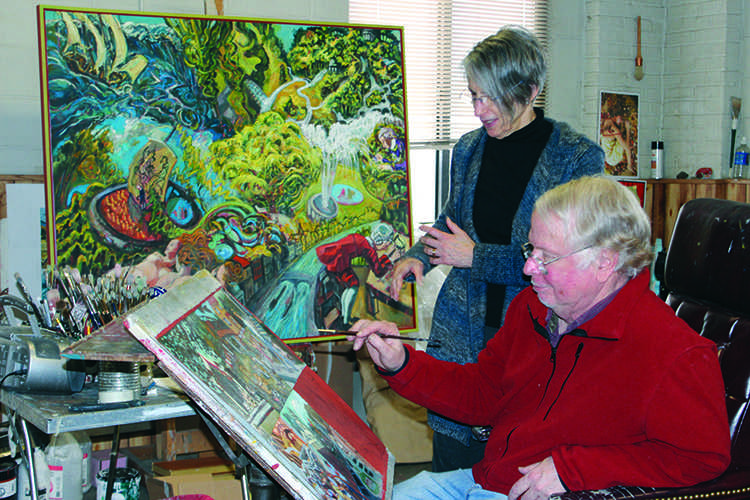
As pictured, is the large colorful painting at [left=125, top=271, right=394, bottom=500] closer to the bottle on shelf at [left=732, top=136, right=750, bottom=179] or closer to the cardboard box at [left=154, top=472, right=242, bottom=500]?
the cardboard box at [left=154, top=472, right=242, bottom=500]

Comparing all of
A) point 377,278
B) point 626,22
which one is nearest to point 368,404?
point 377,278

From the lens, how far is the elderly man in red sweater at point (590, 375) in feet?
3.92

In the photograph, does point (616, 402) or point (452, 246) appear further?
point (452, 246)

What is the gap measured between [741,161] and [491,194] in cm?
240

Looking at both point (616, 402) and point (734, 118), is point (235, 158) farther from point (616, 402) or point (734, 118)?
point (734, 118)

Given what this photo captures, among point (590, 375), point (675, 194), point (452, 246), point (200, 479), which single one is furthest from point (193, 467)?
point (675, 194)

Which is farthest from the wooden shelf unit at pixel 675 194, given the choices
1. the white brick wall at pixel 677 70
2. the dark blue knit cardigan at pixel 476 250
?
the dark blue knit cardigan at pixel 476 250

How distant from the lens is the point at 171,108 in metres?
2.39

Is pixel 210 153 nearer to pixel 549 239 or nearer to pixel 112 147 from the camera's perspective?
pixel 112 147

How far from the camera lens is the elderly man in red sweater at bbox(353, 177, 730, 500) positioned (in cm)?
120

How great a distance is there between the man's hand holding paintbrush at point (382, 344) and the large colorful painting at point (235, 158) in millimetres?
1004

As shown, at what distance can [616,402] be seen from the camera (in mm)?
1251

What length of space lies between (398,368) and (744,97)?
3262mm

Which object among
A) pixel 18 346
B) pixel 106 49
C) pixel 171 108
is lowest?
pixel 18 346
